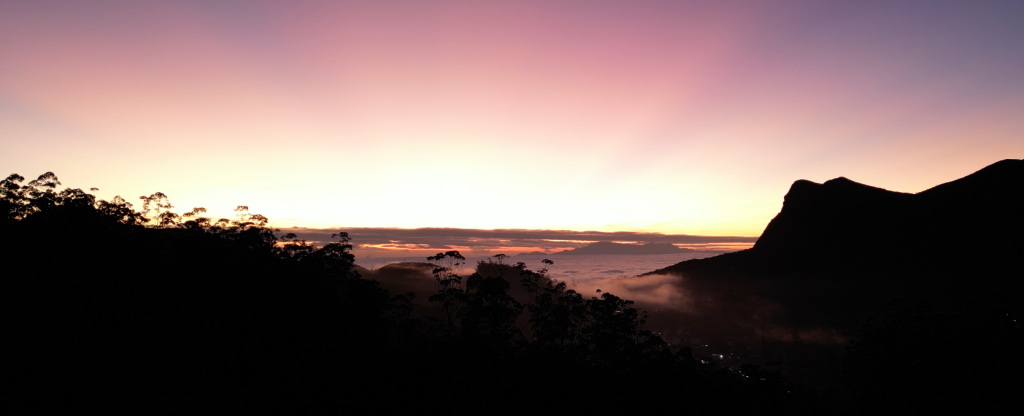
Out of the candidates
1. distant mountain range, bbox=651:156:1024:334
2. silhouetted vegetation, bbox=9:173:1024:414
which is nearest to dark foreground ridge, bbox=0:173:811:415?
silhouetted vegetation, bbox=9:173:1024:414

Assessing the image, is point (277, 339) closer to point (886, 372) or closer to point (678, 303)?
point (886, 372)

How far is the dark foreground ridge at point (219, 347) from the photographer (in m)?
30.2

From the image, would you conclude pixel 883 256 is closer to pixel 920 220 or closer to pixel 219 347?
pixel 920 220

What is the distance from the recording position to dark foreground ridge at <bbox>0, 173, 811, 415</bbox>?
30219 mm

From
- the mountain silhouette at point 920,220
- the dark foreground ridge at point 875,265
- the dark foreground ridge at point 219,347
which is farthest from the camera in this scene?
the mountain silhouette at point 920,220

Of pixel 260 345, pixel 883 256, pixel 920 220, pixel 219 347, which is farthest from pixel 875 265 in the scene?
pixel 219 347

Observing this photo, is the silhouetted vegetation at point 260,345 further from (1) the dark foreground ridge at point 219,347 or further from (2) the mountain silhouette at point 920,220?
(2) the mountain silhouette at point 920,220

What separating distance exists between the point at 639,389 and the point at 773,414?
86.7ft

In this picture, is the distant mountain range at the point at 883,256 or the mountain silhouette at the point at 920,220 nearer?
the distant mountain range at the point at 883,256

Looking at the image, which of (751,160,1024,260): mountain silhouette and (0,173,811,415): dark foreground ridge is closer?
(0,173,811,415): dark foreground ridge

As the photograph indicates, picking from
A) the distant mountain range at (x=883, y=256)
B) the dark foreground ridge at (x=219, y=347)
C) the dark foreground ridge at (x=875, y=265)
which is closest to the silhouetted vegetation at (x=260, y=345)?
the dark foreground ridge at (x=219, y=347)

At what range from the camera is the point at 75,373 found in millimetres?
29828

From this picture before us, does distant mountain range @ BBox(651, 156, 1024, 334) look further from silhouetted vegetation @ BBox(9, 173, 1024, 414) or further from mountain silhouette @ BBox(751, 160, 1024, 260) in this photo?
silhouetted vegetation @ BBox(9, 173, 1024, 414)

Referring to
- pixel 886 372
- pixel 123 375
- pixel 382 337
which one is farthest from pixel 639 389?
pixel 123 375
